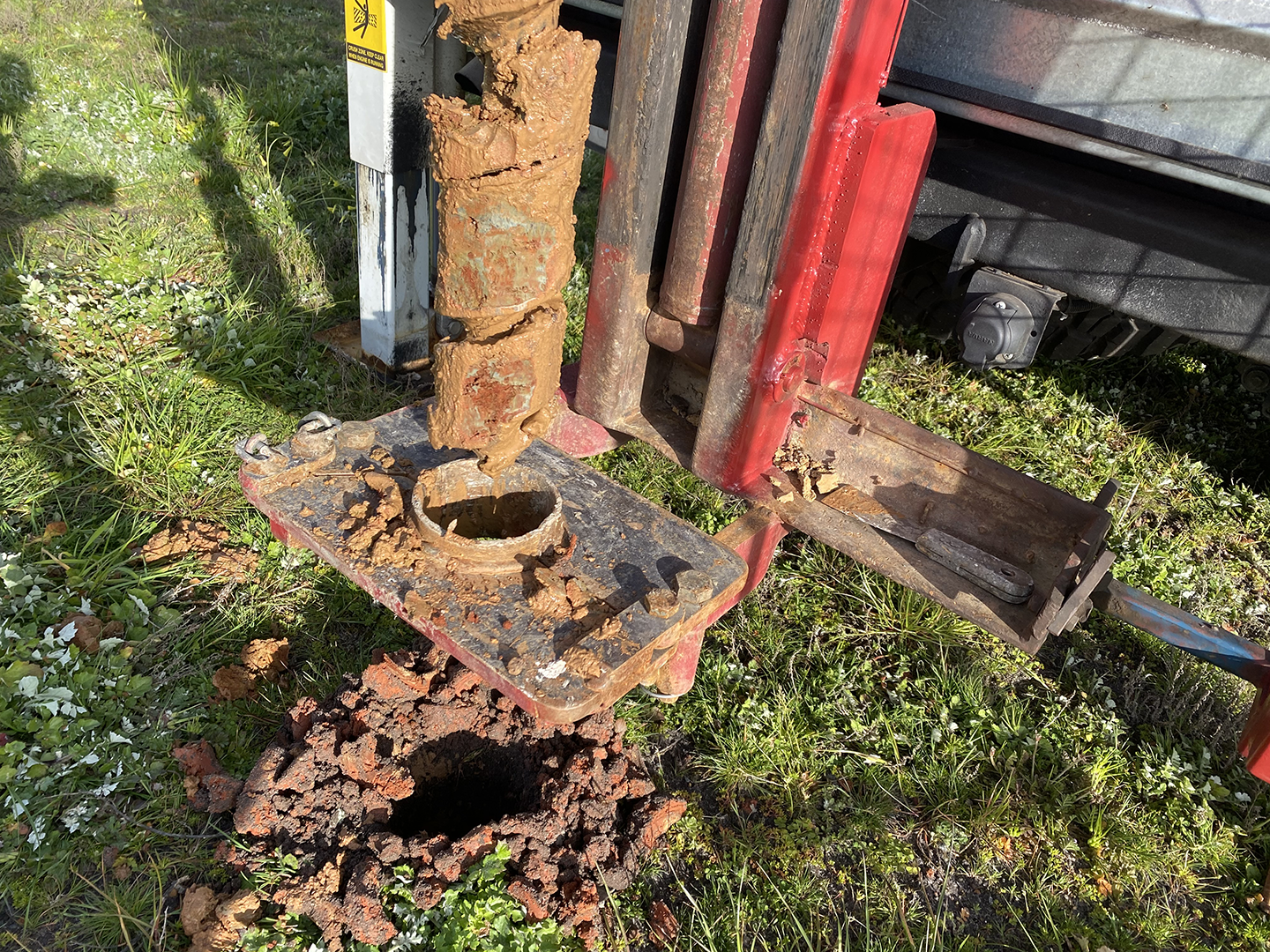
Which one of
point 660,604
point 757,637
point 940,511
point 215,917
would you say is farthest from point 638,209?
point 215,917

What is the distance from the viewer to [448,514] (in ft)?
7.09

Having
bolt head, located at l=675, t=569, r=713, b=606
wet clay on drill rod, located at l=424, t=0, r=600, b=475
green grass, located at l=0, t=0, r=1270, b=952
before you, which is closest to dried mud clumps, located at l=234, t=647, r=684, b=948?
green grass, located at l=0, t=0, r=1270, b=952

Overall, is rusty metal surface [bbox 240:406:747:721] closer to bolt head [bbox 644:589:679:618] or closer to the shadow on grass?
bolt head [bbox 644:589:679:618]

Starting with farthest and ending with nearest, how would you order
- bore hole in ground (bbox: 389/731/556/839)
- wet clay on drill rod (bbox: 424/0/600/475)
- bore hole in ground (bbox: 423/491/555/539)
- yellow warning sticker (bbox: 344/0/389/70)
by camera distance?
1. yellow warning sticker (bbox: 344/0/389/70)
2. bore hole in ground (bbox: 389/731/556/839)
3. bore hole in ground (bbox: 423/491/555/539)
4. wet clay on drill rod (bbox: 424/0/600/475)

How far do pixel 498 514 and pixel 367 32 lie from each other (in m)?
1.72

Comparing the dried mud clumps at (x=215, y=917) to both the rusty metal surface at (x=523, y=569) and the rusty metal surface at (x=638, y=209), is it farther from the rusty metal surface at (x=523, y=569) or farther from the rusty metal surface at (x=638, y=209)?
the rusty metal surface at (x=638, y=209)

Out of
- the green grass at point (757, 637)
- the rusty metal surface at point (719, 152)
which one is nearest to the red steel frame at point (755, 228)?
the rusty metal surface at point (719, 152)

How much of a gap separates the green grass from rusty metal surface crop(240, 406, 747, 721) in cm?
74

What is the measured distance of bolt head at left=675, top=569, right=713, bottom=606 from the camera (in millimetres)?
1885

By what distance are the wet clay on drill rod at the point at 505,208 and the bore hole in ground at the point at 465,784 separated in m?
0.95

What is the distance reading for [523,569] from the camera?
6.43 feet

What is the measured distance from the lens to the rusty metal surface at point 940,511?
6.56ft

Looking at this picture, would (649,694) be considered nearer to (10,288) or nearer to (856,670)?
(856,670)

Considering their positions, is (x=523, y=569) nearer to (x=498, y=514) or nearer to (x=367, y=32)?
(x=498, y=514)
